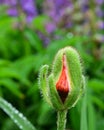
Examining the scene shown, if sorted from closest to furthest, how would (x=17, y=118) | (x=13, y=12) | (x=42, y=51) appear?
(x=17, y=118)
(x=42, y=51)
(x=13, y=12)

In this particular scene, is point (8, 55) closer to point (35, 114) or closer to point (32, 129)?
point (35, 114)

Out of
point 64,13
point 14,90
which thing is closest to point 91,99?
point 14,90

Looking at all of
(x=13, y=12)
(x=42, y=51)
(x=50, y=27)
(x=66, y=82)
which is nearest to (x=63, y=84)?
(x=66, y=82)

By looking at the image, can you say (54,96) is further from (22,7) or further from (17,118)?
(22,7)

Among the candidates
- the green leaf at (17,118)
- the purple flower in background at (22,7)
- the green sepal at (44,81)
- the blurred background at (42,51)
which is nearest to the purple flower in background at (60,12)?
the blurred background at (42,51)

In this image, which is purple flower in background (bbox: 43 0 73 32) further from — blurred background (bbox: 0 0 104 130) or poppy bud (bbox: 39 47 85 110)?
poppy bud (bbox: 39 47 85 110)

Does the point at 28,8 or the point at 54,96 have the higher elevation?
the point at 28,8

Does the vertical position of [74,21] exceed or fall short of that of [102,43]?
it exceeds it

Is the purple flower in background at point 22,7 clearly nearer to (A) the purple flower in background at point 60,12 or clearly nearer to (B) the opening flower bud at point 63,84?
(A) the purple flower in background at point 60,12
